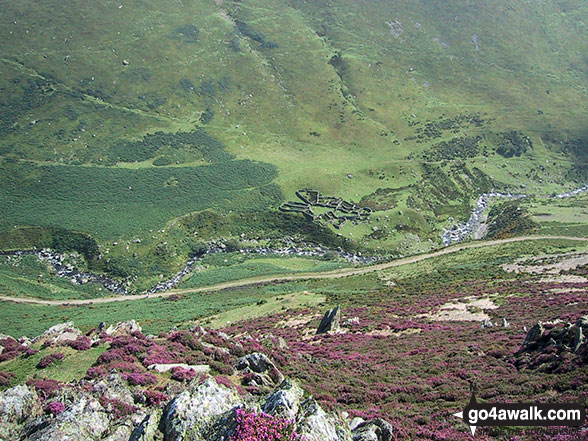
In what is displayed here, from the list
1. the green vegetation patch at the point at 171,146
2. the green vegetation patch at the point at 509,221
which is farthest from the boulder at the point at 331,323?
the green vegetation patch at the point at 171,146

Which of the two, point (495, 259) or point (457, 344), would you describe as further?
point (495, 259)

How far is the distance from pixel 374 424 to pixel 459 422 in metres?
5.82

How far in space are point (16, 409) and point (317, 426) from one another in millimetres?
18185

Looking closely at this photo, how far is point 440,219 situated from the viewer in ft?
447

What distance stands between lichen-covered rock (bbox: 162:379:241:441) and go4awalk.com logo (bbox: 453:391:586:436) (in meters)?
14.5

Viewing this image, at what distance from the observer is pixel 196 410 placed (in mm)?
22453

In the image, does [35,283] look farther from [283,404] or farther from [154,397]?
[283,404]

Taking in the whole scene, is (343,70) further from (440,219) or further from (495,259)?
(495,259)

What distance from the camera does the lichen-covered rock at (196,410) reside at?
2159 cm

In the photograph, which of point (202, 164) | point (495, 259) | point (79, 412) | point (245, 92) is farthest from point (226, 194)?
point (79, 412)

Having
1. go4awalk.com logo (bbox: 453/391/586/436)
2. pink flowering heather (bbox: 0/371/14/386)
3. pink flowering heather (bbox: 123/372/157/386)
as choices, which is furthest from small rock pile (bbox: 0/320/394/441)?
go4awalk.com logo (bbox: 453/391/586/436)

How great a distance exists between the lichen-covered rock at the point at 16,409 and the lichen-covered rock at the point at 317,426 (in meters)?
16.6

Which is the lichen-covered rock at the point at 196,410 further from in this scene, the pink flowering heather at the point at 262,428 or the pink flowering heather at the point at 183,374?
the pink flowering heather at the point at 183,374

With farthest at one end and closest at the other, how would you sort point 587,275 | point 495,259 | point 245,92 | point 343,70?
point 343,70 → point 245,92 → point 495,259 → point 587,275
